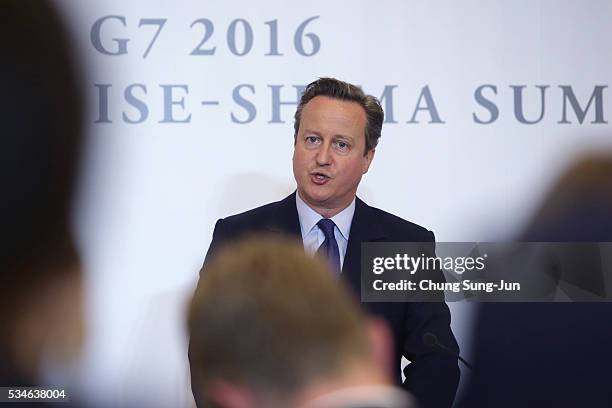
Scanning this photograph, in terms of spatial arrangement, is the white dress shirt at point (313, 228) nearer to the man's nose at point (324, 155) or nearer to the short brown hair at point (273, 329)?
the man's nose at point (324, 155)

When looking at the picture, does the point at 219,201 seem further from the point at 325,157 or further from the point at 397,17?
the point at 397,17

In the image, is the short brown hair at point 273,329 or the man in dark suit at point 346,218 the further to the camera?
the man in dark suit at point 346,218

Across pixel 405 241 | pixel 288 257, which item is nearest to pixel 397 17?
pixel 405 241

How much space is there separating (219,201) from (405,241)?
2.32 ft

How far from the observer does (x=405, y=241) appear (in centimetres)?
379

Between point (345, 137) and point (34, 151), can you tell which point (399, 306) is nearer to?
point (345, 137)

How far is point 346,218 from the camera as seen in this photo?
3.81 m

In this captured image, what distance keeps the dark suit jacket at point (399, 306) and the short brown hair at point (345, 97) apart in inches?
9.8

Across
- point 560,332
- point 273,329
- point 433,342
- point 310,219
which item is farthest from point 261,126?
point 273,329

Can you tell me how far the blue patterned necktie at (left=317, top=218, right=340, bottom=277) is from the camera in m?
3.76

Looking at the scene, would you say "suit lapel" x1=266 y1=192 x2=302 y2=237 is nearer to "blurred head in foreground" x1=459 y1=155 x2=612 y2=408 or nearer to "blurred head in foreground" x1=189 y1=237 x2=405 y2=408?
"blurred head in foreground" x1=459 y1=155 x2=612 y2=408

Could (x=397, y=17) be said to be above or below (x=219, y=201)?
above

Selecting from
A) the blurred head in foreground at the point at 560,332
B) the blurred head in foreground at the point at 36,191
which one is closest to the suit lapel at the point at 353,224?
the blurred head in foreground at the point at 560,332

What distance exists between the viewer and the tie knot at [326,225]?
12.5ft
